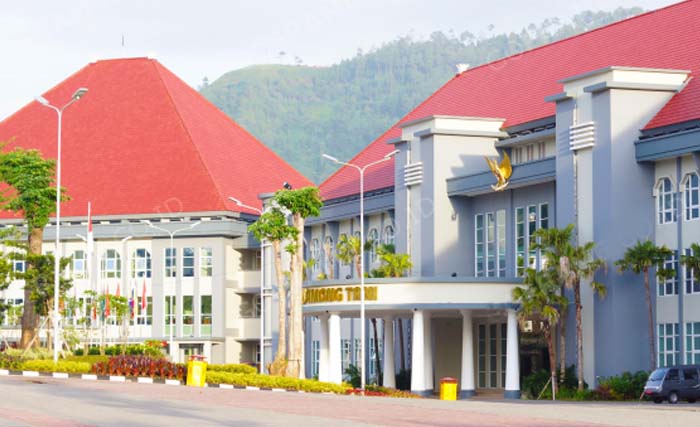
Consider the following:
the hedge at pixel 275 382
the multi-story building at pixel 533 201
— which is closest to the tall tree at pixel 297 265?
the multi-story building at pixel 533 201

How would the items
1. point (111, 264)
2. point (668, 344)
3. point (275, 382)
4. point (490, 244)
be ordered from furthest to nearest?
point (111, 264)
point (490, 244)
point (668, 344)
point (275, 382)

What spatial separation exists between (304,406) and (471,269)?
30.5m

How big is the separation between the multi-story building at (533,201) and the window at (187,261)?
1875 cm

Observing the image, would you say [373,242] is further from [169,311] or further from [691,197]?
[691,197]

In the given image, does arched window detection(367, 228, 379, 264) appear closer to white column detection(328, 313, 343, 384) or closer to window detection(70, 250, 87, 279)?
white column detection(328, 313, 343, 384)

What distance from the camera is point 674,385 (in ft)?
153

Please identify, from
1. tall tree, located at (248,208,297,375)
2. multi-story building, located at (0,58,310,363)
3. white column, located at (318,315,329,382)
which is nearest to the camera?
tall tree, located at (248,208,297,375)

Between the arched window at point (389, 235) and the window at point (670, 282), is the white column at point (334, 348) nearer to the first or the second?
the arched window at point (389, 235)

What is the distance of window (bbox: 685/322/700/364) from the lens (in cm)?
5062

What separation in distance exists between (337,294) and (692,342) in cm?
1493

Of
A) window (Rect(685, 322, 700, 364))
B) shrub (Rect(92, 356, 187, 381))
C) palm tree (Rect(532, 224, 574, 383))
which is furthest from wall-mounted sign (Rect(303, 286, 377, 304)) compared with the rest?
window (Rect(685, 322, 700, 364))

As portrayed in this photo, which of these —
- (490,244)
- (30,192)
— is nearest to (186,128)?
(30,192)

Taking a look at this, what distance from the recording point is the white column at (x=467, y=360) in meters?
57.2

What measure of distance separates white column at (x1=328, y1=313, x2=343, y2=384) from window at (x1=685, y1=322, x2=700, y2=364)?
1489 cm
